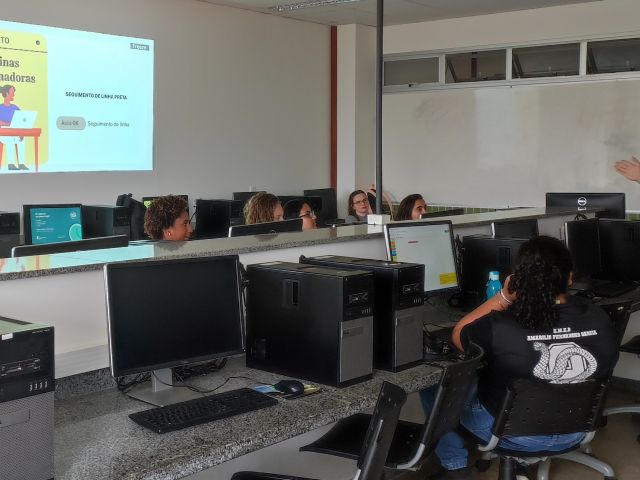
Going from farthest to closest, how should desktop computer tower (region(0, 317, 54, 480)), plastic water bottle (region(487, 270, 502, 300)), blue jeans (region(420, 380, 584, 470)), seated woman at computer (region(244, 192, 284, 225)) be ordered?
seated woman at computer (region(244, 192, 284, 225)), plastic water bottle (region(487, 270, 502, 300)), blue jeans (region(420, 380, 584, 470)), desktop computer tower (region(0, 317, 54, 480))

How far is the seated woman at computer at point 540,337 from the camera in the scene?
2645 millimetres

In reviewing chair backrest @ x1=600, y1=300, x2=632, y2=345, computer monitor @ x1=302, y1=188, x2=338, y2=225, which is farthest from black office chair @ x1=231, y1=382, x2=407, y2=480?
computer monitor @ x1=302, y1=188, x2=338, y2=225

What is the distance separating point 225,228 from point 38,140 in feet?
5.48

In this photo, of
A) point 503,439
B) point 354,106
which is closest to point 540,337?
point 503,439

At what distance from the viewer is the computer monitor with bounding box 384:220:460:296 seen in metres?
3.35

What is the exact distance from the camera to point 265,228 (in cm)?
354

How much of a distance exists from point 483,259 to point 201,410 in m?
2.12

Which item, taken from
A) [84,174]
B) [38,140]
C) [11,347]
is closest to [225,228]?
[84,174]

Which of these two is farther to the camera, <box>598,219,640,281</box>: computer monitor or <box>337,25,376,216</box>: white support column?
<box>337,25,376,216</box>: white support column

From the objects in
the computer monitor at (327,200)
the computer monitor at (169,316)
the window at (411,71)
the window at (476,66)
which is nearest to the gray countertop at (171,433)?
the computer monitor at (169,316)

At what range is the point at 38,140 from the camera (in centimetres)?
594

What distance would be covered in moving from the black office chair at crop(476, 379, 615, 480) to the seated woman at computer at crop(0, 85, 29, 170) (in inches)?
170

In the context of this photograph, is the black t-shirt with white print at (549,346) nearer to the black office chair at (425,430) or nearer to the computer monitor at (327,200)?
the black office chair at (425,430)

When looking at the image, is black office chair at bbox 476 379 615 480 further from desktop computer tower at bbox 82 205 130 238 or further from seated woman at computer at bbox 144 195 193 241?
desktop computer tower at bbox 82 205 130 238
